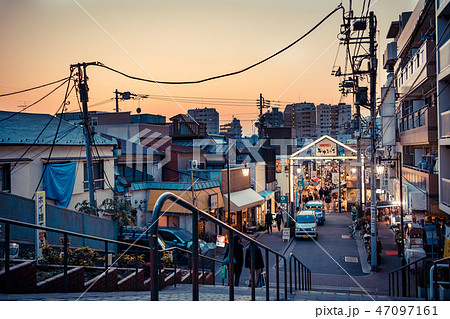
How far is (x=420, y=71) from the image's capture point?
46.8 feet

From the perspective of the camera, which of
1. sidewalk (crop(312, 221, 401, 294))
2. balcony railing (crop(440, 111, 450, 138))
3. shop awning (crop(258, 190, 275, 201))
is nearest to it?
balcony railing (crop(440, 111, 450, 138))

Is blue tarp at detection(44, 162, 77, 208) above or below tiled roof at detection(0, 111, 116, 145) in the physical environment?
below

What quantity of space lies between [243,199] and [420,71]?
11.0m

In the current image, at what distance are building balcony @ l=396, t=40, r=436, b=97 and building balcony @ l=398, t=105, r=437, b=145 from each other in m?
1.01

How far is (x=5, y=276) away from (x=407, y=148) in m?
20.3

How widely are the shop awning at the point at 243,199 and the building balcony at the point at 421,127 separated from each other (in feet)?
27.1

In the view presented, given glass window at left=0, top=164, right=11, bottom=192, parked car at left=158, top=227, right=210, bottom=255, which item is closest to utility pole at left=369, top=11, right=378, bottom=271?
parked car at left=158, top=227, right=210, bottom=255

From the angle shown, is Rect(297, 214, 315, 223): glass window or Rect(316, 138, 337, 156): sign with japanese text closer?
Rect(297, 214, 315, 223): glass window

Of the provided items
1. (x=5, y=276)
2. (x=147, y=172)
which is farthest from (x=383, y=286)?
(x=147, y=172)

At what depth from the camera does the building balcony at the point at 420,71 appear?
13117 mm

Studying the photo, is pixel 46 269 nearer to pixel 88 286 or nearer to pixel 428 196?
pixel 88 286

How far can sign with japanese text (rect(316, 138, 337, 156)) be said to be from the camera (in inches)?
1011

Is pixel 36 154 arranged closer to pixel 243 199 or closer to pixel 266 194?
pixel 243 199

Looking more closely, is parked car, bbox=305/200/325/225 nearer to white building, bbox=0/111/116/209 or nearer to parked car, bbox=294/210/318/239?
parked car, bbox=294/210/318/239
